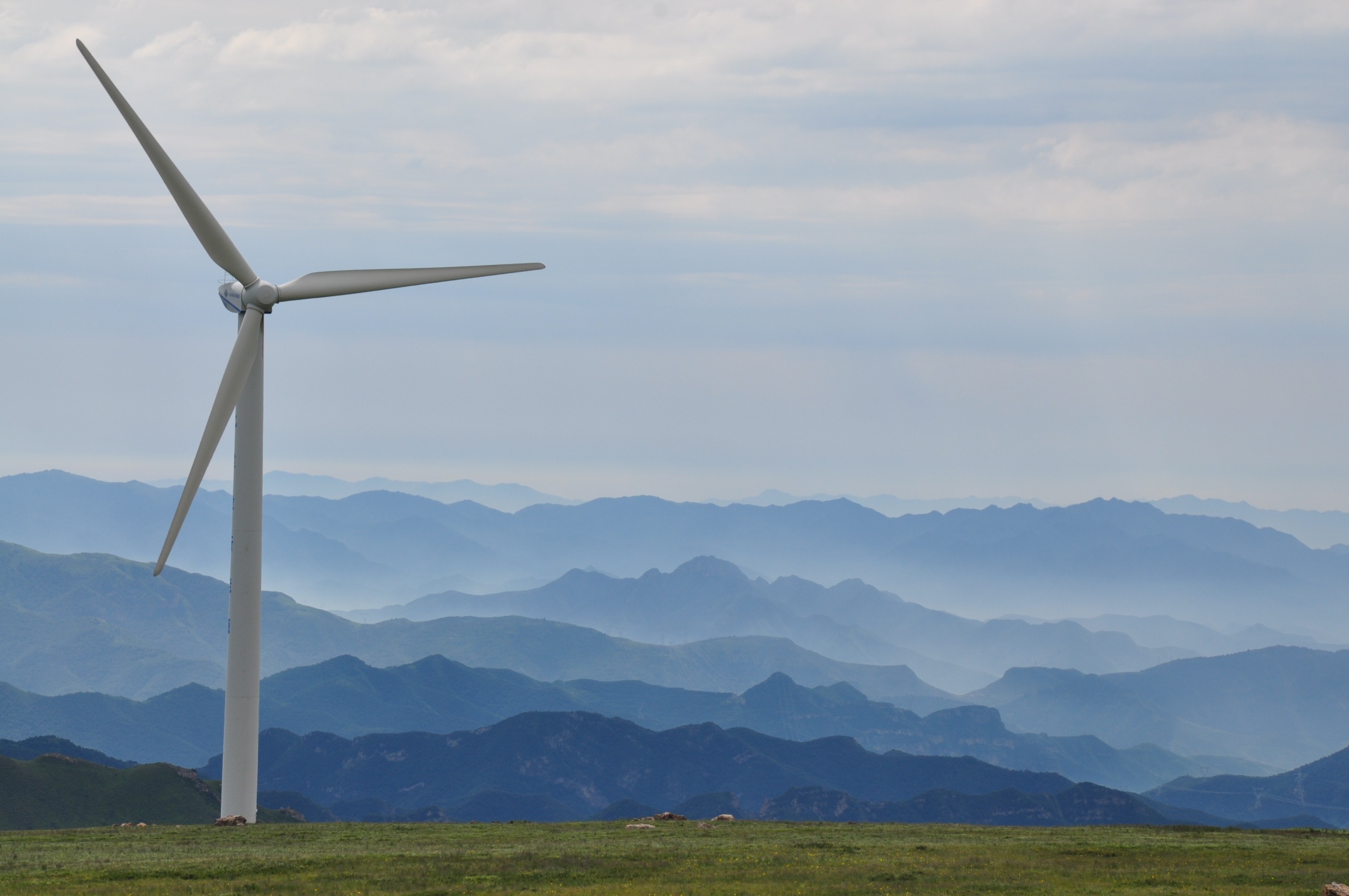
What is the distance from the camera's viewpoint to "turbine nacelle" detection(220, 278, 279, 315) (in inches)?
3794

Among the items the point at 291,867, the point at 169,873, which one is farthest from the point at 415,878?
the point at 169,873

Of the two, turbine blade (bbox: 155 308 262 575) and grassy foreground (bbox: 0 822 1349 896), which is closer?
grassy foreground (bbox: 0 822 1349 896)

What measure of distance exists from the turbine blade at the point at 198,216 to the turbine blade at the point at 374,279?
335cm

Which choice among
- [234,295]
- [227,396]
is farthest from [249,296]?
[227,396]

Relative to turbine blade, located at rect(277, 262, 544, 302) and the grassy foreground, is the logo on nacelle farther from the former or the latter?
the grassy foreground

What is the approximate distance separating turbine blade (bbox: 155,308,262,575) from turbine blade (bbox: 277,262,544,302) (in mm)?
3375

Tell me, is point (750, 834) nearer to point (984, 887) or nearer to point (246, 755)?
point (984, 887)

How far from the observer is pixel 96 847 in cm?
8400

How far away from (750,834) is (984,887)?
26.6m

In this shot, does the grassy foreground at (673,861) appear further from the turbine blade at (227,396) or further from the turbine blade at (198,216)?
the turbine blade at (198,216)

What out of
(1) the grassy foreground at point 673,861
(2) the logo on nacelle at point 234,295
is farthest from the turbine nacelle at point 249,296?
(1) the grassy foreground at point 673,861

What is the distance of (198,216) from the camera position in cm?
9600

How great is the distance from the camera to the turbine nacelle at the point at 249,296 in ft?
316

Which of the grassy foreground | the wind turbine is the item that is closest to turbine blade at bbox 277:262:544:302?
the wind turbine
